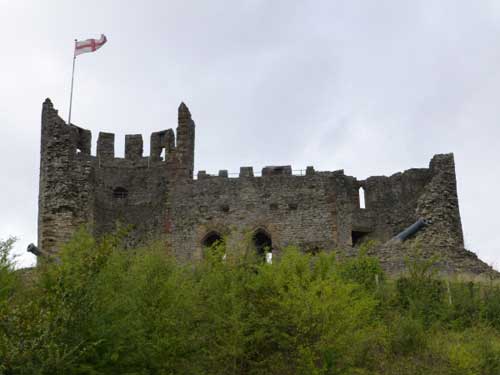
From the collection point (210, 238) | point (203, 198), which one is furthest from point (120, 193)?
point (210, 238)

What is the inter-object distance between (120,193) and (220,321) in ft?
51.4

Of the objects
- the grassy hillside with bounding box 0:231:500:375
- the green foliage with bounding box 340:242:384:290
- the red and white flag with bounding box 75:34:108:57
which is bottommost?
the grassy hillside with bounding box 0:231:500:375

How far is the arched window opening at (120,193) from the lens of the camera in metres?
32.2

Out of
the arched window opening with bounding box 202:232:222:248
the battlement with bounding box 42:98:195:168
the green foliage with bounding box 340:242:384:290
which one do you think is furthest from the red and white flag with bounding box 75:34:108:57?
the green foliage with bounding box 340:242:384:290

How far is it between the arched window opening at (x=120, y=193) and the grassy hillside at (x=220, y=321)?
1196cm

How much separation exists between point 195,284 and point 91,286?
12.1ft

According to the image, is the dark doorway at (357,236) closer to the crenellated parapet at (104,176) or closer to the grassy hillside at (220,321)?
the crenellated parapet at (104,176)

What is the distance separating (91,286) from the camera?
50.1ft

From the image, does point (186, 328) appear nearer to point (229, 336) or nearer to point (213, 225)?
point (229, 336)

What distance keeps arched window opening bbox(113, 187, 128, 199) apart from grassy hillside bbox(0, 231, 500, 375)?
39.3 ft

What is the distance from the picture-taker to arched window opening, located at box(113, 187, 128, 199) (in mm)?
32219

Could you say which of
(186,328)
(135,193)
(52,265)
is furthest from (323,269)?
(135,193)

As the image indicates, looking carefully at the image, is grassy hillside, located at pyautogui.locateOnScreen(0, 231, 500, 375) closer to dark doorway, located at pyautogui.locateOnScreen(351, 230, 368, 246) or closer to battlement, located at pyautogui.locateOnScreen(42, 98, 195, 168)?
dark doorway, located at pyautogui.locateOnScreen(351, 230, 368, 246)

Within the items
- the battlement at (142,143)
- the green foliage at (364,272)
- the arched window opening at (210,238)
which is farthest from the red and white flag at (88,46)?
the green foliage at (364,272)
